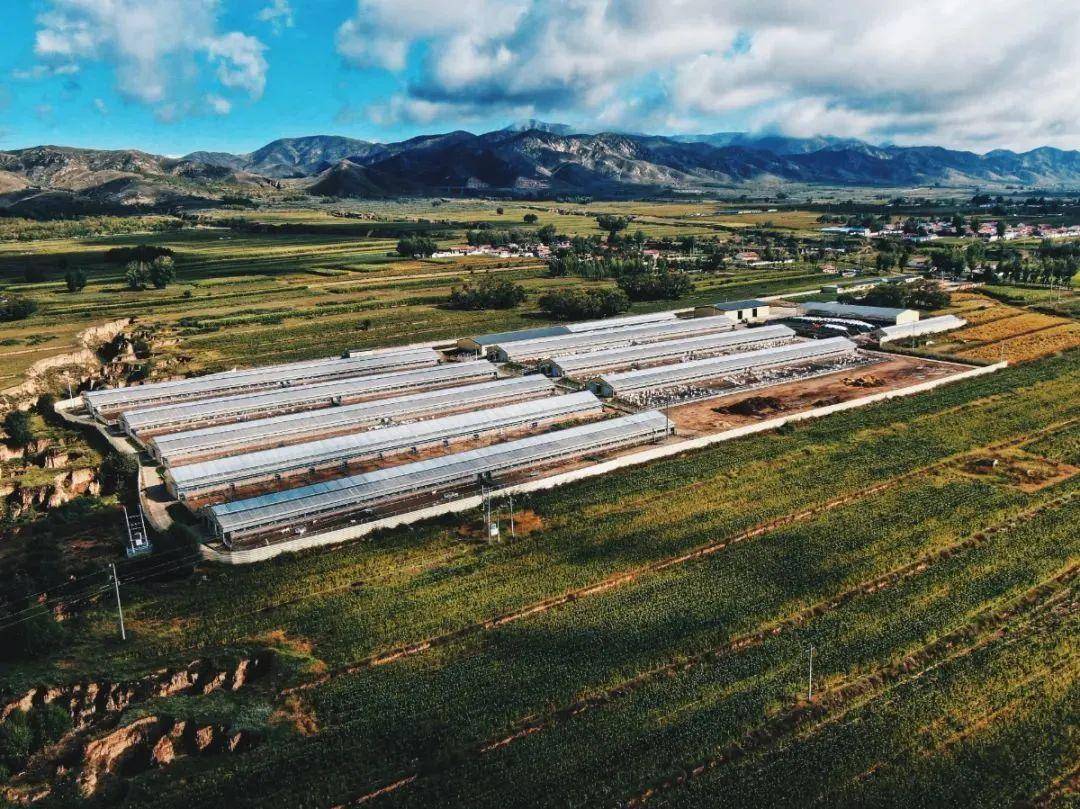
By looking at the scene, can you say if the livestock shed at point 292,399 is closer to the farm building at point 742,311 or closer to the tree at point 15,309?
the farm building at point 742,311

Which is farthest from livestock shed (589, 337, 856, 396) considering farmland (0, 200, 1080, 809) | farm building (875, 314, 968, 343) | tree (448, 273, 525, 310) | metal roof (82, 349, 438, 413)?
tree (448, 273, 525, 310)

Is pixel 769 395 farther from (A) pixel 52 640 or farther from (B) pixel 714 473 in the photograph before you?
(A) pixel 52 640

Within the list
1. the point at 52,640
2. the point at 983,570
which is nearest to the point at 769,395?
the point at 983,570

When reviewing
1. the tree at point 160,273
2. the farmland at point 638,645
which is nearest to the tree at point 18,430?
the farmland at point 638,645

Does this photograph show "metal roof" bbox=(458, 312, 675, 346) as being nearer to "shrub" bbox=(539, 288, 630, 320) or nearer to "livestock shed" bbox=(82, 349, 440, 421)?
"shrub" bbox=(539, 288, 630, 320)

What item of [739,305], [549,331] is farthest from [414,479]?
[739,305]

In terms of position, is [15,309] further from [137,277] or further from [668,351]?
[668,351]

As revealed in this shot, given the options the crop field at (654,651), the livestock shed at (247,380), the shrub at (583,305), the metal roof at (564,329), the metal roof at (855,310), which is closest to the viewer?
the crop field at (654,651)
